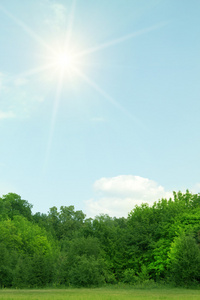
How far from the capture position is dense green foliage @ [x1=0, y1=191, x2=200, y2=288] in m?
47.7

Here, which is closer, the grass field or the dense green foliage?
the grass field

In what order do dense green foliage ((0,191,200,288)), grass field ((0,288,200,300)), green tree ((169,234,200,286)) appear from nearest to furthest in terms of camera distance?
grass field ((0,288,200,300))
green tree ((169,234,200,286))
dense green foliage ((0,191,200,288))

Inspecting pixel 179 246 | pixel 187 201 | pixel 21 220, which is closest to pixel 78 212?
pixel 21 220

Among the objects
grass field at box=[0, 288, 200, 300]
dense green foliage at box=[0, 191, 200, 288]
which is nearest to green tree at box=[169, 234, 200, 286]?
dense green foliage at box=[0, 191, 200, 288]

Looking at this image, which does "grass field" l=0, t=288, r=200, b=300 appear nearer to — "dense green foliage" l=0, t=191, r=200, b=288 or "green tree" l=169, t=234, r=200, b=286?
"green tree" l=169, t=234, r=200, b=286

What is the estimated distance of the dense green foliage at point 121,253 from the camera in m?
47.7

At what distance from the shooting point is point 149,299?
30.2m

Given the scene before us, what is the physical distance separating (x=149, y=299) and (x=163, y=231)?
1275 inches

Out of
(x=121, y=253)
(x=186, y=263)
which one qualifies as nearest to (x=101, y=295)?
(x=186, y=263)

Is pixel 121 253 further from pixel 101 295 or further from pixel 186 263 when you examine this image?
pixel 101 295

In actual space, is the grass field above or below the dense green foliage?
below

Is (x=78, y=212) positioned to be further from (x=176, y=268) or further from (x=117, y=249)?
(x=176, y=268)

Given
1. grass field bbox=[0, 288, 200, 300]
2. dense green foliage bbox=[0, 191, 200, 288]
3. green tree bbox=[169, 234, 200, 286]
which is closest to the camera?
grass field bbox=[0, 288, 200, 300]

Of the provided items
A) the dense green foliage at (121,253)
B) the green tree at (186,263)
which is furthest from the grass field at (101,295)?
the dense green foliage at (121,253)
